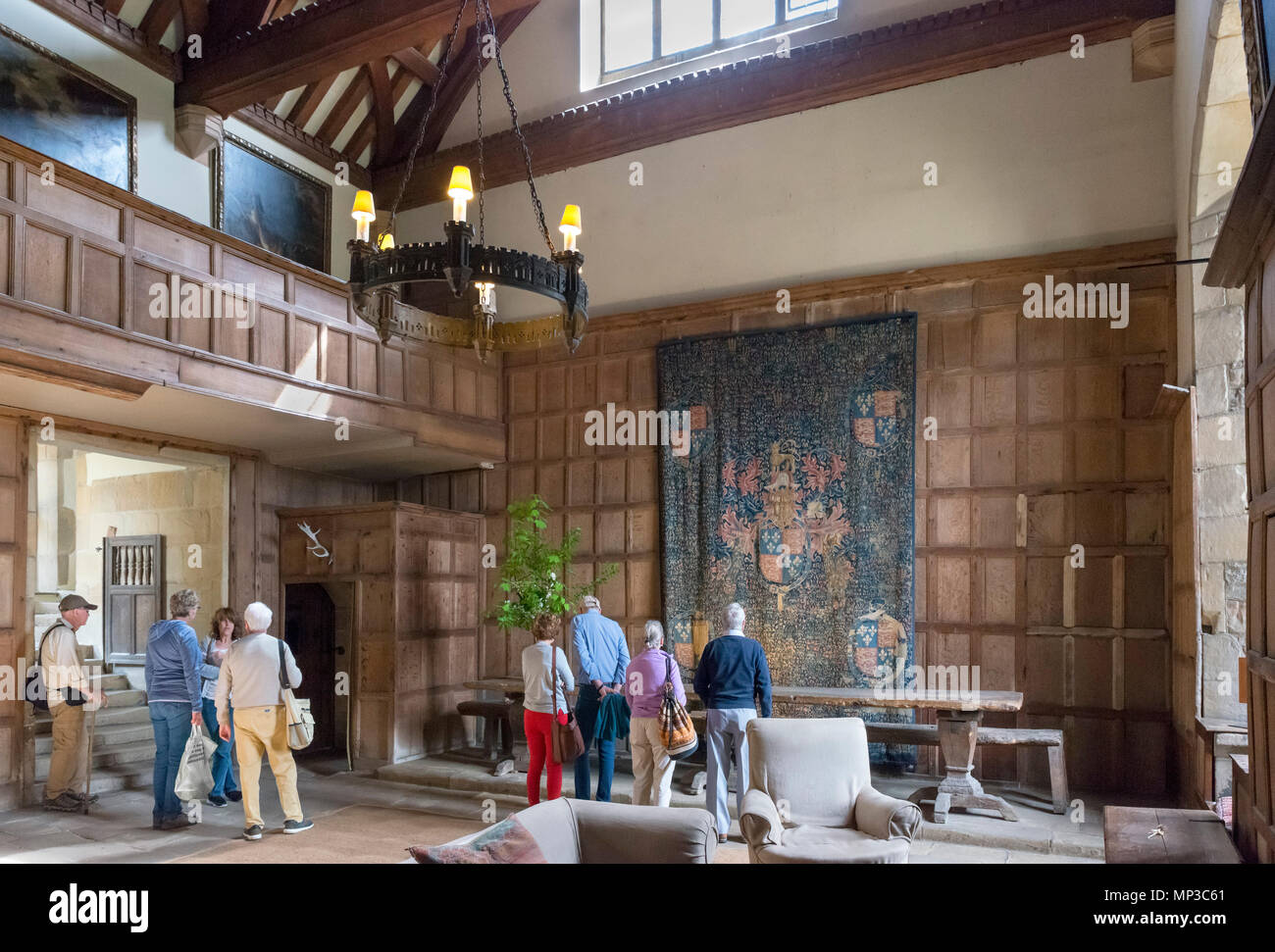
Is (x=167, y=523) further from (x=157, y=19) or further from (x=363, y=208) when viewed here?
(x=363, y=208)

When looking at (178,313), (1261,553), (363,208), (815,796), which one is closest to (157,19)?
(178,313)

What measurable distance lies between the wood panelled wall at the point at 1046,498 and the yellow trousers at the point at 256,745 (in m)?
5.07

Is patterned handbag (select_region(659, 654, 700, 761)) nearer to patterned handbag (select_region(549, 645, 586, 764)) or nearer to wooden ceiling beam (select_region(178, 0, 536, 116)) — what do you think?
patterned handbag (select_region(549, 645, 586, 764))

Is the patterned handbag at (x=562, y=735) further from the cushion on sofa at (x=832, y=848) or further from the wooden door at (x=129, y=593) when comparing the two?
the wooden door at (x=129, y=593)

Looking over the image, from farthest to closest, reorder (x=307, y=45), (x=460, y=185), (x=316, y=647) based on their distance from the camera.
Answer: (x=316, y=647)
(x=307, y=45)
(x=460, y=185)

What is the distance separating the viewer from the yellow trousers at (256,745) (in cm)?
602

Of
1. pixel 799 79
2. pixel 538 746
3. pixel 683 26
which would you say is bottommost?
pixel 538 746

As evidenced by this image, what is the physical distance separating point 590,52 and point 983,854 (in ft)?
27.1

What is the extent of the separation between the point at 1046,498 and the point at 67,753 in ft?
26.1

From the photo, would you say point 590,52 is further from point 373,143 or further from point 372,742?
point 372,742

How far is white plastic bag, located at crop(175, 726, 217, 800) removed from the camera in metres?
6.42

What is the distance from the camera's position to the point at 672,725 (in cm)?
584

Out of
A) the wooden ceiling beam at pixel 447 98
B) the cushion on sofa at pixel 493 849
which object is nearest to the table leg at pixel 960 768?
the cushion on sofa at pixel 493 849
